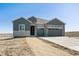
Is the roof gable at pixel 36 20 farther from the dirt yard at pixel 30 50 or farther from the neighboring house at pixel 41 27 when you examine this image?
the dirt yard at pixel 30 50

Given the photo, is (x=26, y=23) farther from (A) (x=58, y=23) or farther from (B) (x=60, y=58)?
(B) (x=60, y=58)

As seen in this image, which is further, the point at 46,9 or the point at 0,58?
the point at 46,9

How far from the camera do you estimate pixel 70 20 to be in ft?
84.9

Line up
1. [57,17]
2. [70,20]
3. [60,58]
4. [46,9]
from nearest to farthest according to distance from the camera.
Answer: [60,58] < [46,9] < [70,20] < [57,17]

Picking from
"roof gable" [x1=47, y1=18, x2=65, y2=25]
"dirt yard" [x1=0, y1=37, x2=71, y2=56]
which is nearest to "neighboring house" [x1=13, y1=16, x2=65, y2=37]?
"roof gable" [x1=47, y1=18, x2=65, y2=25]

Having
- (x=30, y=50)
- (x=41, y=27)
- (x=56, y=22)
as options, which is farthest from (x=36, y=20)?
(x=30, y=50)

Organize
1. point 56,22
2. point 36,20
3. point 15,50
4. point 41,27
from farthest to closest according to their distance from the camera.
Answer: point 36,20 → point 41,27 → point 56,22 → point 15,50

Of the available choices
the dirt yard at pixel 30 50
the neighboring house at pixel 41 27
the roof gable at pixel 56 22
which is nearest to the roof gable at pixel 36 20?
the neighboring house at pixel 41 27

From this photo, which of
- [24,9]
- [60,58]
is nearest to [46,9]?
[24,9]

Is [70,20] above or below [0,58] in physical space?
above

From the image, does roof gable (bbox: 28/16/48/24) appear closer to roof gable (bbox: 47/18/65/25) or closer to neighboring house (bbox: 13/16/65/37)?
neighboring house (bbox: 13/16/65/37)

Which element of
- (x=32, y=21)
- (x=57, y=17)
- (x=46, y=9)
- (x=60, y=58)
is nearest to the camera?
(x=60, y=58)

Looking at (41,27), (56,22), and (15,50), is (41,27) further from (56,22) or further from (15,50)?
(15,50)

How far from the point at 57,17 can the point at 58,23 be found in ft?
5.48
